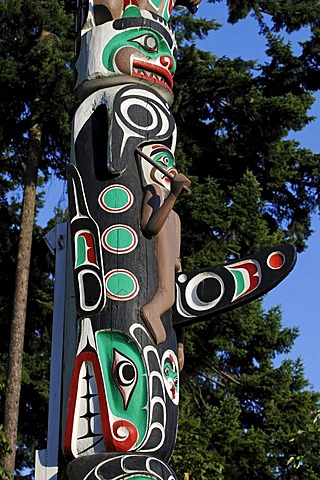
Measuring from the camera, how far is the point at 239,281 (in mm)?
5484

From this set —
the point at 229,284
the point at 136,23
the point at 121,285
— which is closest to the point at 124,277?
the point at 121,285

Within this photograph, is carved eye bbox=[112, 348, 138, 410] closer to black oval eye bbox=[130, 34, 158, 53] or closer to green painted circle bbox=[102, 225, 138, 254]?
green painted circle bbox=[102, 225, 138, 254]

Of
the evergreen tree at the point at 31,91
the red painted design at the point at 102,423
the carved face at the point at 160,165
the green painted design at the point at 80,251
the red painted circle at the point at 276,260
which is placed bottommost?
the red painted design at the point at 102,423

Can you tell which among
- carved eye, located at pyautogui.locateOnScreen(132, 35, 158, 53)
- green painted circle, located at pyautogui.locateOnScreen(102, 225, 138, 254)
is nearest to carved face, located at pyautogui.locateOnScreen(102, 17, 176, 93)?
carved eye, located at pyautogui.locateOnScreen(132, 35, 158, 53)

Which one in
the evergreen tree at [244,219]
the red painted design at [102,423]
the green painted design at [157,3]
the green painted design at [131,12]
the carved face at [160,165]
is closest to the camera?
the red painted design at [102,423]

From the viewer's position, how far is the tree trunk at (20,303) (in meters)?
11.3

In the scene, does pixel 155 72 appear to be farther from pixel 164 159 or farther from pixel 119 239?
pixel 119 239

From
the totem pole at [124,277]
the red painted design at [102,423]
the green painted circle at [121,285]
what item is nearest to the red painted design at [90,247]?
the totem pole at [124,277]

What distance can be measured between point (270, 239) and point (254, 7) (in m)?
4.68

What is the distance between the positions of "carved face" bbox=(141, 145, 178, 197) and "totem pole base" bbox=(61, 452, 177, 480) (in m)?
1.64

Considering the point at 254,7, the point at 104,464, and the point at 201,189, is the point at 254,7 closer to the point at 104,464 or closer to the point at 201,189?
the point at 201,189

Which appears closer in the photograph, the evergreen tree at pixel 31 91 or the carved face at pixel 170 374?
the carved face at pixel 170 374

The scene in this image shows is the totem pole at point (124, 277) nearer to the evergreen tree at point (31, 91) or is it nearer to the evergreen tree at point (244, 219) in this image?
the evergreen tree at point (244, 219)

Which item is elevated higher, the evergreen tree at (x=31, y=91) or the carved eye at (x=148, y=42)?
the evergreen tree at (x=31, y=91)
